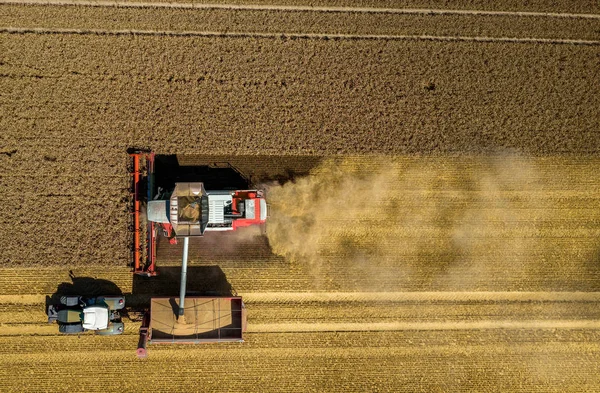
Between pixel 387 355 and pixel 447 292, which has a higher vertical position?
pixel 447 292

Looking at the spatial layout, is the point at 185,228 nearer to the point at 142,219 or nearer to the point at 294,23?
the point at 142,219

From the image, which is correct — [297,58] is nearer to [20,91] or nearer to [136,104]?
[136,104]

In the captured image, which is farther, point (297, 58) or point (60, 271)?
point (297, 58)

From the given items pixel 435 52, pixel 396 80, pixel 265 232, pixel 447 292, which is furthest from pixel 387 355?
pixel 435 52

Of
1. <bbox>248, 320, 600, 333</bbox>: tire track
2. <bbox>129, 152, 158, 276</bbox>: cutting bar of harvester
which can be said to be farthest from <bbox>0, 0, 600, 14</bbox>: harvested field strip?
<bbox>248, 320, 600, 333</bbox>: tire track

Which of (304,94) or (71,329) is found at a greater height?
(304,94)

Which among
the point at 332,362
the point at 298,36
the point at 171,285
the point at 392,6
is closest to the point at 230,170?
the point at 171,285

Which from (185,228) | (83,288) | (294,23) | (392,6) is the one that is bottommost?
(83,288)
